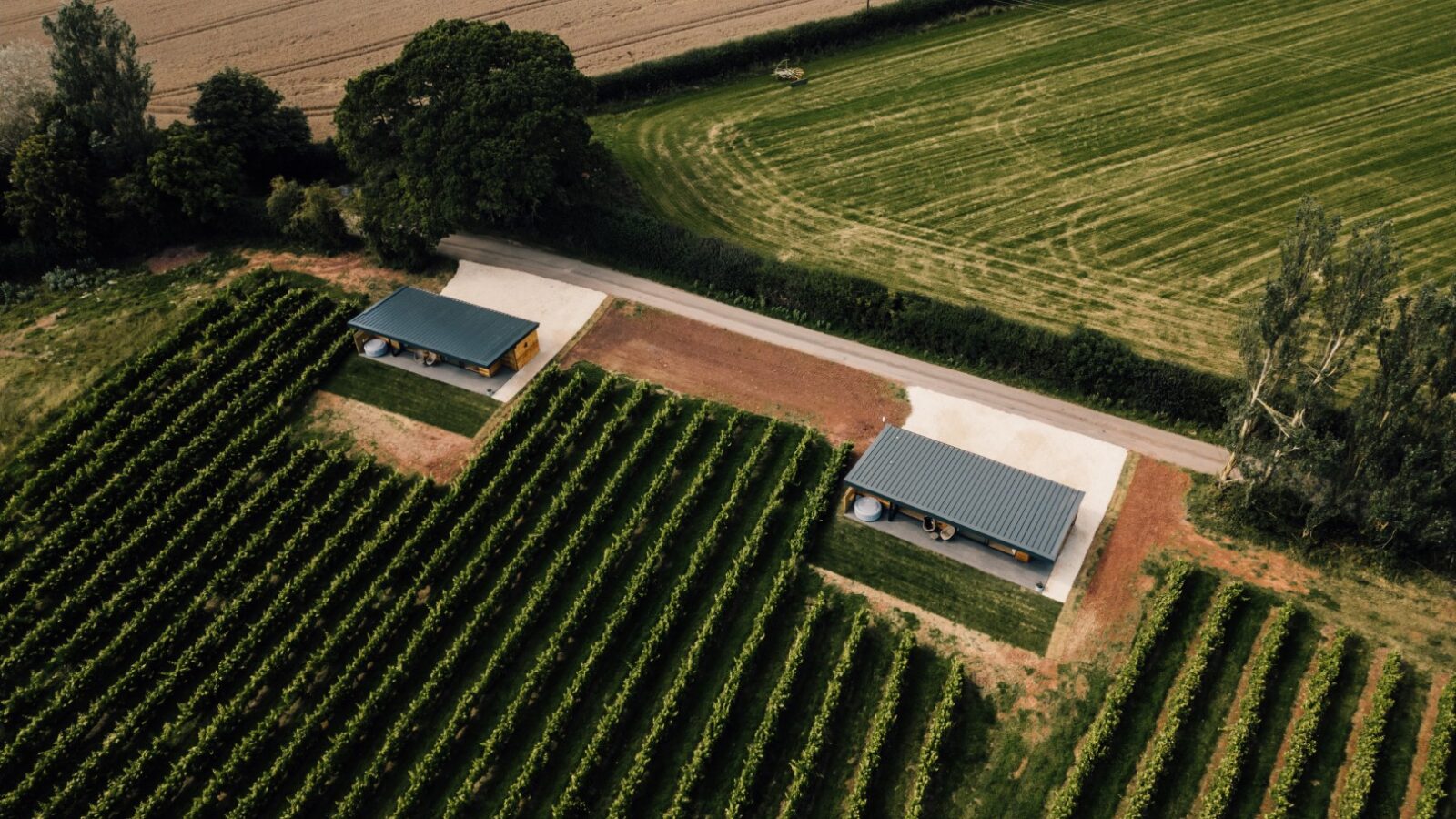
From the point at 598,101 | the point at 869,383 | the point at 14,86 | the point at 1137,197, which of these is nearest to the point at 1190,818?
the point at 869,383

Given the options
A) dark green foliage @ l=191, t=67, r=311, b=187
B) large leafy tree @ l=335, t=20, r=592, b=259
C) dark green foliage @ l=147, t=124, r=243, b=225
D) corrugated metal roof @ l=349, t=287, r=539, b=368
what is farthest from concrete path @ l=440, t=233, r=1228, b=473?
dark green foliage @ l=191, t=67, r=311, b=187

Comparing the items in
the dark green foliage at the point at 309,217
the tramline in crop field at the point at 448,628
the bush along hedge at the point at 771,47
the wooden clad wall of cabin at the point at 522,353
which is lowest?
the tramline in crop field at the point at 448,628

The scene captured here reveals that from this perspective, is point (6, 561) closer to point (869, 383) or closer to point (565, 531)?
point (565, 531)

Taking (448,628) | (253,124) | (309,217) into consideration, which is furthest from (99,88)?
(448,628)

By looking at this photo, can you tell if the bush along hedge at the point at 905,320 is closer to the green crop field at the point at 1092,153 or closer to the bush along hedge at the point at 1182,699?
the green crop field at the point at 1092,153

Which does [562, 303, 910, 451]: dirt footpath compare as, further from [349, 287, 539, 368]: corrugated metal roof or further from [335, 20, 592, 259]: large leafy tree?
[335, 20, 592, 259]: large leafy tree

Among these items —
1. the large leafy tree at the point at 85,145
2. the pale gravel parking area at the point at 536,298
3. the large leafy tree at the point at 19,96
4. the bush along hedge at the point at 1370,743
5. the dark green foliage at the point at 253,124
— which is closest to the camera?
the bush along hedge at the point at 1370,743

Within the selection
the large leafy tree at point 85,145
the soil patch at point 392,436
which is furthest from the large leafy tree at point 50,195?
the soil patch at point 392,436
